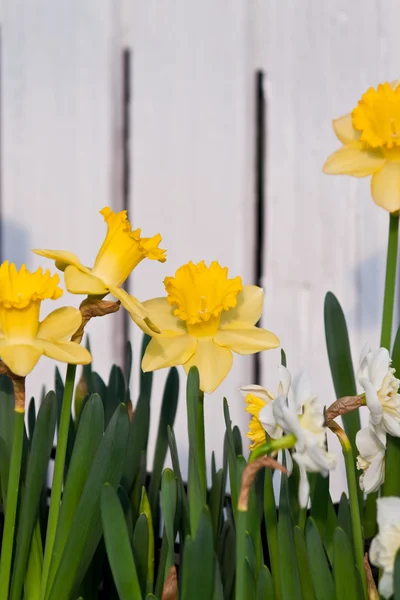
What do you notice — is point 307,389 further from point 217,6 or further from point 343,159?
point 217,6

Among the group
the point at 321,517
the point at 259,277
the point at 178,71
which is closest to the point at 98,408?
the point at 321,517

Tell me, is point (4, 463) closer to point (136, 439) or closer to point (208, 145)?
point (136, 439)

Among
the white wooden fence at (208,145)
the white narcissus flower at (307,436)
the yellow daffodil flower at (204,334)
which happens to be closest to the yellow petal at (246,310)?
the yellow daffodil flower at (204,334)

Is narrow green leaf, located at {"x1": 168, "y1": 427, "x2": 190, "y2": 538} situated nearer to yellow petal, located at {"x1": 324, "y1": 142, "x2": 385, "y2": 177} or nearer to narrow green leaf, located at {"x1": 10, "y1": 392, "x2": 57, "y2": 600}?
narrow green leaf, located at {"x1": 10, "y1": 392, "x2": 57, "y2": 600}

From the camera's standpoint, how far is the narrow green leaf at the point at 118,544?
1.20 feet

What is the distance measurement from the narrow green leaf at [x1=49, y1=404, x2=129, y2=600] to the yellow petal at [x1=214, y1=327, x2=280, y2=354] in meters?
0.07

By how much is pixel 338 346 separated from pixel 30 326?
260 millimetres

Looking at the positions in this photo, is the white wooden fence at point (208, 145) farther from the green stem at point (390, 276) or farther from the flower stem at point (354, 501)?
the flower stem at point (354, 501)

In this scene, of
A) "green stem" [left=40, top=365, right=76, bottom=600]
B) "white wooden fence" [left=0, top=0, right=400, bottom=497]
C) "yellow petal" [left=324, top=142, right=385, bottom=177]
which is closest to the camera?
"green stem" [left=40, top=365, right=76, bottom=600]

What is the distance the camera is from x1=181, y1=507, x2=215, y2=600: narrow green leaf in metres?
0.34

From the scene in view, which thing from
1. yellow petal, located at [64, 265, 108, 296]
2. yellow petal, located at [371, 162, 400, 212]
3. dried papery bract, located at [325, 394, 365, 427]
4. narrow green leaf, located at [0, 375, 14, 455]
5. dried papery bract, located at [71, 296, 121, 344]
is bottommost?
narrow green leaf, located at [0, 375, 14, 455]

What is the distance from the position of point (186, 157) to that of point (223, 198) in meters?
0.08

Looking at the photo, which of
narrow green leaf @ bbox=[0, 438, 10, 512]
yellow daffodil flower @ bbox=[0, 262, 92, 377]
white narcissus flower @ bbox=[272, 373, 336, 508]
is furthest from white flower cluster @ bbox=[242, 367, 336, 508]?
narrow green leaf @ bbox=[0, 438, 10, 512]

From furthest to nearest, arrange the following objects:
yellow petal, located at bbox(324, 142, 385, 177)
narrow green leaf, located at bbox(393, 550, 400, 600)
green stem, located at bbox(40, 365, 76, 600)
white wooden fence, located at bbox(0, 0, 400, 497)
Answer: white wooden fence, located at bbox(0, 0, 400, 497), yellow petal, located at bbox(324, 142, 385, 177), green stem, located at bbox(40, 365, 76, 600), narrow green leaf, located at bbox(393, 550, 400, 600)
